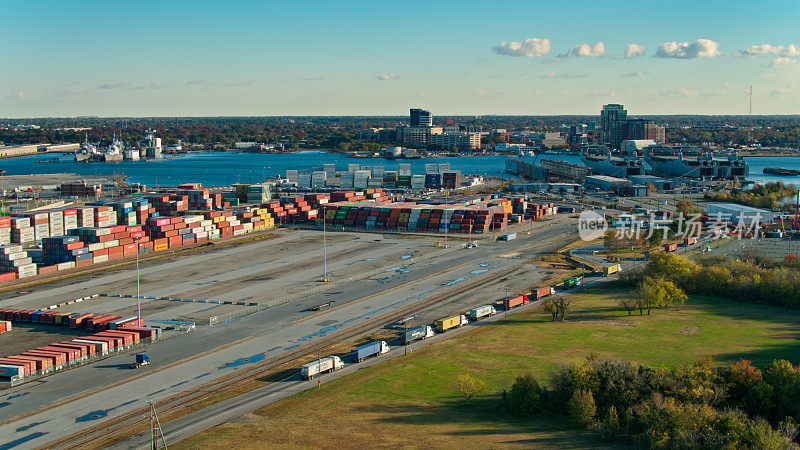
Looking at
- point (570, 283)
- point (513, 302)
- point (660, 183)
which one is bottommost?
point (513, 302)

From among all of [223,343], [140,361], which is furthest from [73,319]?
[223,343]

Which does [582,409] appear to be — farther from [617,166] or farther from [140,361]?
[617,166]

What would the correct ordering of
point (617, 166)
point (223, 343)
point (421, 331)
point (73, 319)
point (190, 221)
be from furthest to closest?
point (617, 166), point (190, 221), point (73, 319), point (421, 331), point (223, 343)

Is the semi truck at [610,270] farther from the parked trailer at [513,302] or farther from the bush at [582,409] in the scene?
the bush at [582,409]

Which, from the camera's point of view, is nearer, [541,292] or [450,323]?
[450,323]

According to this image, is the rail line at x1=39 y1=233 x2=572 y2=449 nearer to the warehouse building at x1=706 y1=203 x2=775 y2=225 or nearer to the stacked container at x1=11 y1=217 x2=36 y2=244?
the stacked container at x1=11 y1=217 x2=36 y2=244

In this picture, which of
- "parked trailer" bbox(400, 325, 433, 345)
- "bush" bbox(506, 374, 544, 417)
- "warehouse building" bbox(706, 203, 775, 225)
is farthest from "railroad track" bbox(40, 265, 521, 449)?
"warehouse building" bbox(706, 203, 775, 225)

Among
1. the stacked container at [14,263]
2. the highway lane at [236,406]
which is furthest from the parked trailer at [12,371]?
the stacked container at [14,263]
